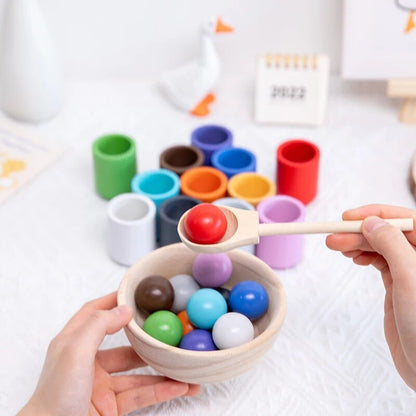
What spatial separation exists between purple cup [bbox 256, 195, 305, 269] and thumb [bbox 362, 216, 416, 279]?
179mm

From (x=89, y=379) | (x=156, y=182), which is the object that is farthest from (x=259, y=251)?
(x=89, y=379)

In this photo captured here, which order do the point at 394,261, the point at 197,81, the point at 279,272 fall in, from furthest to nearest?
the point at 197,81 < the point at 279,272 < the point at 394,261

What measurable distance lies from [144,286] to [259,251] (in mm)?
179

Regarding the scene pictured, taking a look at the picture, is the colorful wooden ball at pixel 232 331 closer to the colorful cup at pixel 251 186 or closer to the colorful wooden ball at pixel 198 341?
the colorful wooden ball at pixel 198 341

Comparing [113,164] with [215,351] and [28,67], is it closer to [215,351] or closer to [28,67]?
[28,67]

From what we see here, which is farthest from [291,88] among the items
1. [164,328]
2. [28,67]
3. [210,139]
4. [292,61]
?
[164,328]

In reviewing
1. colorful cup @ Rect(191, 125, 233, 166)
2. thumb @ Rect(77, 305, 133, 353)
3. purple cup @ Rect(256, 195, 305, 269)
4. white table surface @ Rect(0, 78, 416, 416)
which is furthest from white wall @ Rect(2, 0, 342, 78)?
thumb @ Rect(77, 305, 133, 353)

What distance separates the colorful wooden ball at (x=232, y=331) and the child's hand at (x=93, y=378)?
0.06 metres

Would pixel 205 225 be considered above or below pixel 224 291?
above

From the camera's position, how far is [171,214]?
2.90ft

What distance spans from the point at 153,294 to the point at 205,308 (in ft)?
0.17

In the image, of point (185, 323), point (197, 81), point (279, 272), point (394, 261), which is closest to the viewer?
point (394, 261)

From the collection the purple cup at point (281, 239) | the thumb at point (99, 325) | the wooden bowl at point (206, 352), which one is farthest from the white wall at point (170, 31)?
the thumb at point (99, 325)

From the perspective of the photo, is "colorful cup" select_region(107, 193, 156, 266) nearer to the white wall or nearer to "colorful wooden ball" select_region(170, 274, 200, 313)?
"colorful wooden ball" select_region(170, 274, 200, 313)
